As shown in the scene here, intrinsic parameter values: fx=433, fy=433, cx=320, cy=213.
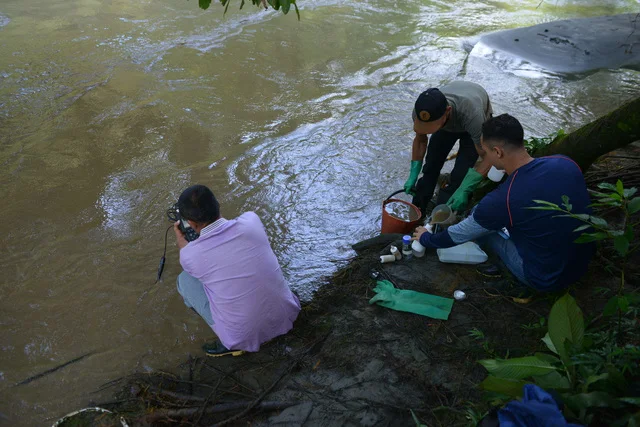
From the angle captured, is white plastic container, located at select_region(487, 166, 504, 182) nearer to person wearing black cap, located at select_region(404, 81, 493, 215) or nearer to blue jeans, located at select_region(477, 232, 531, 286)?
person wearing black cap, located at select_region(404, 81, 493, 215)

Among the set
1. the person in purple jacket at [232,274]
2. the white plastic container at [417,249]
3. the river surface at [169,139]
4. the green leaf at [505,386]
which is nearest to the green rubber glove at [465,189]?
the white plastic container at [417,249]

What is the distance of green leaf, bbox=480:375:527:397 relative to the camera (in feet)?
5.97

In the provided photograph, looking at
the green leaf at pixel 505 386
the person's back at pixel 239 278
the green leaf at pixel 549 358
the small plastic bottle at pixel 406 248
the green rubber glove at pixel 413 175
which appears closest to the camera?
the green leaf at pixel 505 386

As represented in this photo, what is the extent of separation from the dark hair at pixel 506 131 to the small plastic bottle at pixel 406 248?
107 cm

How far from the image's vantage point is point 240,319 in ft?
8.76

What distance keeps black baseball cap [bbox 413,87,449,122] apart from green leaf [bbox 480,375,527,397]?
198 cm

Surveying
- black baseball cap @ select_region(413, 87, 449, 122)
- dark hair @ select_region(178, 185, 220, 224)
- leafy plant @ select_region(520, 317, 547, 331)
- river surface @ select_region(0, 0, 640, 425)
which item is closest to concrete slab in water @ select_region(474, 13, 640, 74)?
river surface @ select_region(0, 0, 640, 425)

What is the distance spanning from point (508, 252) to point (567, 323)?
1028 millimetres

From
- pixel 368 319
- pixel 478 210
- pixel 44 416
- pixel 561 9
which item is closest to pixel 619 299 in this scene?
pixel 478 210

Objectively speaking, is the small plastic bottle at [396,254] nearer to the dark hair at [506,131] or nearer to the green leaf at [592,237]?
the dark hair at [506,131]

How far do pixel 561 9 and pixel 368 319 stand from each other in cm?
1139

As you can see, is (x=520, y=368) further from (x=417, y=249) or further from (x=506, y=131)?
(x=417, y=249)

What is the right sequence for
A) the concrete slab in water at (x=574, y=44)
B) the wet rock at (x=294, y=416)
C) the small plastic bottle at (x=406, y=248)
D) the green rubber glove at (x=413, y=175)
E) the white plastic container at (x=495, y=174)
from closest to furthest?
the wet rock at (x=294, y=416) < the small plastic bottle at (x=406, y=248) < the white plastic container at (x=495, y=174) < the green rubber glove at (x=413, y=175) < the concrete slab in water at (x=574, y=44)

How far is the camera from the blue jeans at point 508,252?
296cm
